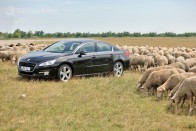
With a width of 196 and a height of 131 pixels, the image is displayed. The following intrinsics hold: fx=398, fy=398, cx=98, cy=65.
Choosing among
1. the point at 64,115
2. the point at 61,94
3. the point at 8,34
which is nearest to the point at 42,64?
the point at 61,94

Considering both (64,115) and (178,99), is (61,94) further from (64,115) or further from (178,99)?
(178,99)

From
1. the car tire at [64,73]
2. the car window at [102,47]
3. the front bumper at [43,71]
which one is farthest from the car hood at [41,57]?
the car window at [102,47]

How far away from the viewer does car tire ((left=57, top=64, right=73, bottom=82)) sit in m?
15.6

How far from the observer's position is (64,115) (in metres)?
9.99

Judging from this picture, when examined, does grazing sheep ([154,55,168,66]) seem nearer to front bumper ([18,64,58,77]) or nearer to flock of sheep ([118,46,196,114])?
flock of sheep ([118,46,196,114])

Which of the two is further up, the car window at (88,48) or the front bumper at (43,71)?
the car window at (88,48)

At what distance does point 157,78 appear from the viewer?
13500 mm

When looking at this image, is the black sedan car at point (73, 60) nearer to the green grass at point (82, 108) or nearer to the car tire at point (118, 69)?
the car tire at point (118, 69)

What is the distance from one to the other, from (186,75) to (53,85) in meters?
4.99

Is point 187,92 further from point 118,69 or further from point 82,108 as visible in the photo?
point 118,69

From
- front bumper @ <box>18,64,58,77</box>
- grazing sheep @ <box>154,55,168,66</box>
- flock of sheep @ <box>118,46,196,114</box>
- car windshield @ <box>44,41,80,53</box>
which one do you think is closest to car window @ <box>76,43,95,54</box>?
car windshield @ <box>44,41,80,53</box>

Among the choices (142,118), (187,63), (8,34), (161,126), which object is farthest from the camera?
(8,34)

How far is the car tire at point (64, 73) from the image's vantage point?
51.3ft

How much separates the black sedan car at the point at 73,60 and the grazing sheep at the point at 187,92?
591 centimetres
